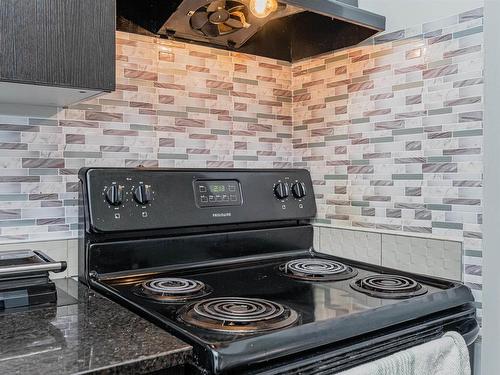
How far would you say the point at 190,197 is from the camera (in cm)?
130

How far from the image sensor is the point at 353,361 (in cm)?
84

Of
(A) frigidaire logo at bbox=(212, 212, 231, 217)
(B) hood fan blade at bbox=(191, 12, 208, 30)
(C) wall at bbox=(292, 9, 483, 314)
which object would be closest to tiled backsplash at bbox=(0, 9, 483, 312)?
(C) wall at bbox=(292, 9, 483, 314)

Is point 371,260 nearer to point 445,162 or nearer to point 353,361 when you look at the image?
point 445,162

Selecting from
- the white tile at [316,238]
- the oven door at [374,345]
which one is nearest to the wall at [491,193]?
the oven door at [374,345]

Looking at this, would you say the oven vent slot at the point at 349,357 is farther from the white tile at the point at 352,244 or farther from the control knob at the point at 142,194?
the control knob at the point at 142,194

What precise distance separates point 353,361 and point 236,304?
0.25 meters

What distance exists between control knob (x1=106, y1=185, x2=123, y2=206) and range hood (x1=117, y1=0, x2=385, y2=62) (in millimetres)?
474

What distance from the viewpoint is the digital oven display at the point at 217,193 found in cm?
133

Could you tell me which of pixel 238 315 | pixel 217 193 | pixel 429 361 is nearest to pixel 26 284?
pixel 238 315

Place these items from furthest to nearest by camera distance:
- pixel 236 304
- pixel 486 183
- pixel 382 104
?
pixel 382 104 < pixel 486 183 < pixel 236 304

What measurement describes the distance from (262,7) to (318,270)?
737 mm

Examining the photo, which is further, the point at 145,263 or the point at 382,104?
the point at 382,104

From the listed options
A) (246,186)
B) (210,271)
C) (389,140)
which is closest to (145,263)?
(210,271)

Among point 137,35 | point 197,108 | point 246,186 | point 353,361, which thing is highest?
point 137,35
